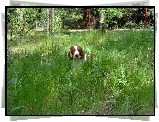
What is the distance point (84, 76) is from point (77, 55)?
0.43 ft

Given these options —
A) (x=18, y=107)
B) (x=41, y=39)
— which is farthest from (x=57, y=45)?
(x=18, y=107)

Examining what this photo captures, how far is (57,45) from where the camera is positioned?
17.0ft

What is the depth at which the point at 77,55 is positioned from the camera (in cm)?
518

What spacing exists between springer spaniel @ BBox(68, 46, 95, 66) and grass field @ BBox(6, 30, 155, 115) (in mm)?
25

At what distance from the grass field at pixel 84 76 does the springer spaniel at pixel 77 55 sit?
1.0 inches

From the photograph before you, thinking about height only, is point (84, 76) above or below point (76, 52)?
below

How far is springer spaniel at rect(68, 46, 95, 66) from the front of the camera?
5180 millimetres

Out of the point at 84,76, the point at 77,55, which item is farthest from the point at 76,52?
the point at 84,76

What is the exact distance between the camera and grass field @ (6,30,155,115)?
5168 millimetres

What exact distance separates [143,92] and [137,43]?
0.95ft

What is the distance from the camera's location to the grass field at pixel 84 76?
5.17 m

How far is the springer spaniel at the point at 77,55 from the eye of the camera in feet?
17.0

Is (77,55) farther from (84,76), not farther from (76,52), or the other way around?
(84,76)

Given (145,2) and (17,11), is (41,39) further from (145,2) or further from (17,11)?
(145,2)
